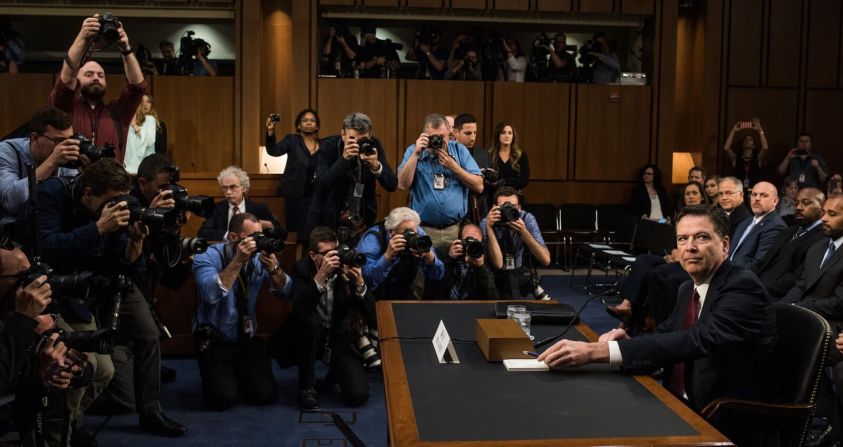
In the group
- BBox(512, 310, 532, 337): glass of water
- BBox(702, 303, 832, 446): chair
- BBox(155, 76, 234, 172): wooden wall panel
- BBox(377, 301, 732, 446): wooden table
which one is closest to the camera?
BBox(377, 301, 732, 446): wooden table

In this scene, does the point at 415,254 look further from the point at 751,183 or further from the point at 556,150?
the point at 751,183

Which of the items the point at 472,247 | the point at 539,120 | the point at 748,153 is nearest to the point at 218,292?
the point at 472,247

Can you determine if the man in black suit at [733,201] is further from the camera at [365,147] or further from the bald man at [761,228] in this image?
the camera at [365,147]

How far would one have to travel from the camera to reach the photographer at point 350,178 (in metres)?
4.75

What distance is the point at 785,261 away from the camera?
190 inches

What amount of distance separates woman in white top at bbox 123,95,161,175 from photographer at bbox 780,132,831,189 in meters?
6.91

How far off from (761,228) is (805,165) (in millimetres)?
4888

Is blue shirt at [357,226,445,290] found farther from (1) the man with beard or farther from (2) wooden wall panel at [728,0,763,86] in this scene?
(2) wooden wall panel at [728,0,763,86]

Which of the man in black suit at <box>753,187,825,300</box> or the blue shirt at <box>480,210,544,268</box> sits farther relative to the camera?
the blue shirt at <box>480,210,544,268</box>

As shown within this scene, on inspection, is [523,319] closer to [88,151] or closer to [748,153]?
[88,151]

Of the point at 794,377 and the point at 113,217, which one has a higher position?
the point at 113,217

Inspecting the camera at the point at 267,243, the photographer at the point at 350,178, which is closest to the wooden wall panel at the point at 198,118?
the photographer at the point at 350,178

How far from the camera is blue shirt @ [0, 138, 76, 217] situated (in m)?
3.47

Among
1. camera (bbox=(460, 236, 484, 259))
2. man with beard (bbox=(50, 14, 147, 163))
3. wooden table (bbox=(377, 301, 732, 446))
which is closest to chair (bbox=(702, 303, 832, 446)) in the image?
wooden table (bbox=(377, 301, 732, 446))
